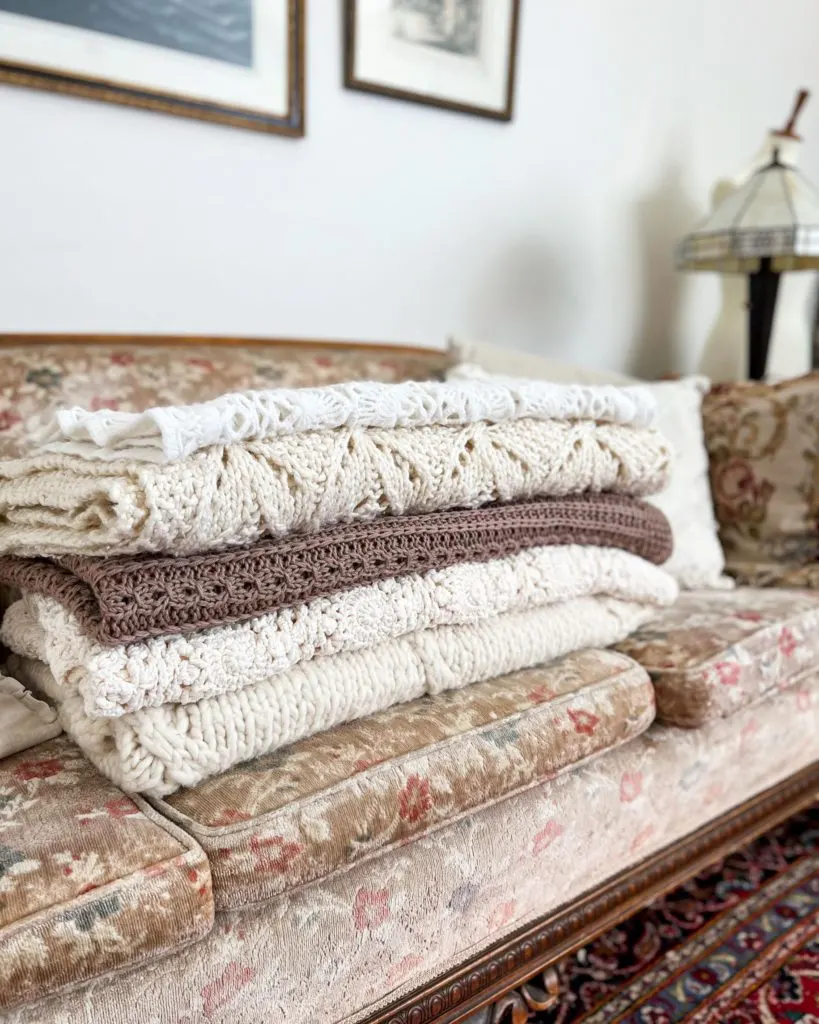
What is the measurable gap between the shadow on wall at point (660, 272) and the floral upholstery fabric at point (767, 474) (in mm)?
776

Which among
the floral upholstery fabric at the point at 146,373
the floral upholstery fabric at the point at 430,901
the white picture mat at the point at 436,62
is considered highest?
the white picture mat at the point at 436,62

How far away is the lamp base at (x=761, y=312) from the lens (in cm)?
205

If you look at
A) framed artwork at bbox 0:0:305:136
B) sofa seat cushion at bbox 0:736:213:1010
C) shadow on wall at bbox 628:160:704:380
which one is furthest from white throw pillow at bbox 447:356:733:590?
sofa seat cushion at bbox 0:736:213:1010

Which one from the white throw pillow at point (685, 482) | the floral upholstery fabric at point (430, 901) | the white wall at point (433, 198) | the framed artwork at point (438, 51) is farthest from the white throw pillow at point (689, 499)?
the framed artwork at point (438, 51)

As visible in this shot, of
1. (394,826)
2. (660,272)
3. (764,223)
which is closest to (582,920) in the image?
(394,826)

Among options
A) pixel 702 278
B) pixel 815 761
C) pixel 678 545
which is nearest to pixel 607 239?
pixel 702 278

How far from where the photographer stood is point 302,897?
734 millimetres

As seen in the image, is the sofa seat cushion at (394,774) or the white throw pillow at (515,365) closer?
the sofa seat cushion at (394,774)

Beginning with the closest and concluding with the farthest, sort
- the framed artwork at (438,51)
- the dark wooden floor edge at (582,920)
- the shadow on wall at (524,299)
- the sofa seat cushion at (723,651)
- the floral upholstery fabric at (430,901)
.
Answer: the floral upholstery fabric at (430,901)
the dark wooden floor edge at (582,920)
the sofa seat cushion at (723,651)
the framed artwork at (438,51)
the shadow on wall at (524,299)

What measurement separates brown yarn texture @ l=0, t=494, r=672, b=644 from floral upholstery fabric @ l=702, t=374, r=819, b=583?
63 cm

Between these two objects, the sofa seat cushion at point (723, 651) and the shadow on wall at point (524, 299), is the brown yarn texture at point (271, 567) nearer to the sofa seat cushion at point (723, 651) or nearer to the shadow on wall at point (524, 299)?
the sofa seat cushion at point (723, 651)

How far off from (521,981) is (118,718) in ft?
1.78

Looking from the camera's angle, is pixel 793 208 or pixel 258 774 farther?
pixel 793 208

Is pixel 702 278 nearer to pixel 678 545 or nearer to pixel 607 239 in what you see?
pixel 607 239
